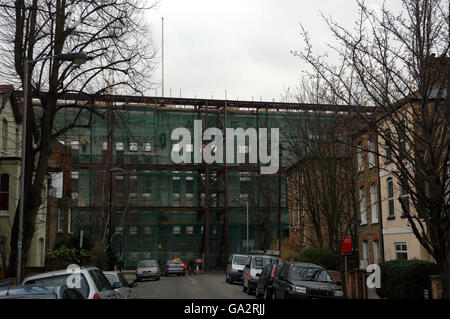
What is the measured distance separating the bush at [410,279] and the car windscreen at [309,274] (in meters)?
4.09

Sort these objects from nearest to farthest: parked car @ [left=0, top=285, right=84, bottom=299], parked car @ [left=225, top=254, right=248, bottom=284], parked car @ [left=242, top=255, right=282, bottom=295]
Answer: parked car @ [left=0, top=285, right=84, bottom=299]
parked car @ [left=242, top=255, right=282, bottom=295]
parked car @ [left=225, top=254, right=248, bottom=284]

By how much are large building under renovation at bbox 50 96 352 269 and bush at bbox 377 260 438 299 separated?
36670 millimetres

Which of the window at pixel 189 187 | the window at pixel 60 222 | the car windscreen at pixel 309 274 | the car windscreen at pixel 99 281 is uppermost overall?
the window at pixel 189 187

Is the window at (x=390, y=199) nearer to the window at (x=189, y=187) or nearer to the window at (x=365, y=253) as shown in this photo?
the window at (x=365, y=253)

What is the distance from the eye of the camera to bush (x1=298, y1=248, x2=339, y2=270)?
2691 centimetres

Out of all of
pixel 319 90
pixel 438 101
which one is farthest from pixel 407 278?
pixel 438 101

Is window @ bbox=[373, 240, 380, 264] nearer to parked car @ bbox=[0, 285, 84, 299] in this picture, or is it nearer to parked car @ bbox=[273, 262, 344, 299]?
parked car @ bbox=[273, 262, 344, 299]

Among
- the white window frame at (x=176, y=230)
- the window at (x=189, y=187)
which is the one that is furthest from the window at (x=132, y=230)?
the window at (x=189, y=187)

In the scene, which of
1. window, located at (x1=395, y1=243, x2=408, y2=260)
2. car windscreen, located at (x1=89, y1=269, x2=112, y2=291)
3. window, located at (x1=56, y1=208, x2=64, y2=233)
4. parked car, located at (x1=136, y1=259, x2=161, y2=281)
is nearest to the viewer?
car windscreen, located at (x1=89, y1=269, x2=112, y2=291)

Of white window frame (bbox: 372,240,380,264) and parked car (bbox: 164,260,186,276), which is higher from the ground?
white window frame (bbox: 372,240,380,264)

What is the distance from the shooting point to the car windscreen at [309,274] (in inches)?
728

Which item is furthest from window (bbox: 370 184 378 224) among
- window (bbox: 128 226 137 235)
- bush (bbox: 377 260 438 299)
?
window (bbox: 128 226 137 235)
